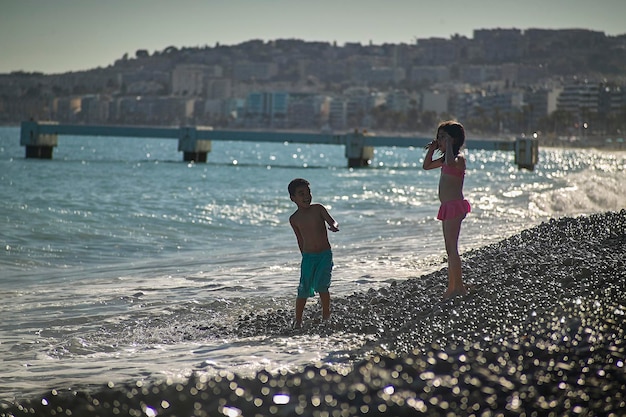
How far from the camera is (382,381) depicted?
4.43 metres

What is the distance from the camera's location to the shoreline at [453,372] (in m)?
4.09

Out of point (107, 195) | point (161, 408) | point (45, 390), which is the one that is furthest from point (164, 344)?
point (107, 195)

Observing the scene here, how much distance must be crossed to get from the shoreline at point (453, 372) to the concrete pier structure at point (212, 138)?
53.3m

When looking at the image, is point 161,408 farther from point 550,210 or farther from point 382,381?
point 550,210

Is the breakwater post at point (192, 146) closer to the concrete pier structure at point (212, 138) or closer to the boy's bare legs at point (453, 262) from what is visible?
the concrete pier structure at point (212, 138)

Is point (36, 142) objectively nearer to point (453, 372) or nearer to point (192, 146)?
point (192, 146)

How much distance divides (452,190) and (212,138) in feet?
192

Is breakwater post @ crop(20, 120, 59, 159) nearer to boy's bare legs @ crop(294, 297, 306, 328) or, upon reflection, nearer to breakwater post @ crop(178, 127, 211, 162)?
breakwater post @ crop(178, 127, 211, 162)

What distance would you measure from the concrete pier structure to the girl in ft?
172


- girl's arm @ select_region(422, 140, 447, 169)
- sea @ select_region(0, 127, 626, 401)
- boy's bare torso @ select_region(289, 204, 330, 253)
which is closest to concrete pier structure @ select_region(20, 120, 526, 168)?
sea @ select_region(0, 127, 626, 401)

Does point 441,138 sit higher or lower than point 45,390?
higher

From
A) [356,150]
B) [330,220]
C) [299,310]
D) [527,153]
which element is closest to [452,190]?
[330,220]

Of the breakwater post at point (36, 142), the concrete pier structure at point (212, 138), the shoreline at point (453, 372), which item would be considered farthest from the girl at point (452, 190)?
the breakwater post at point (36, 142)

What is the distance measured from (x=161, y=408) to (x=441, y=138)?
3.10 metres
